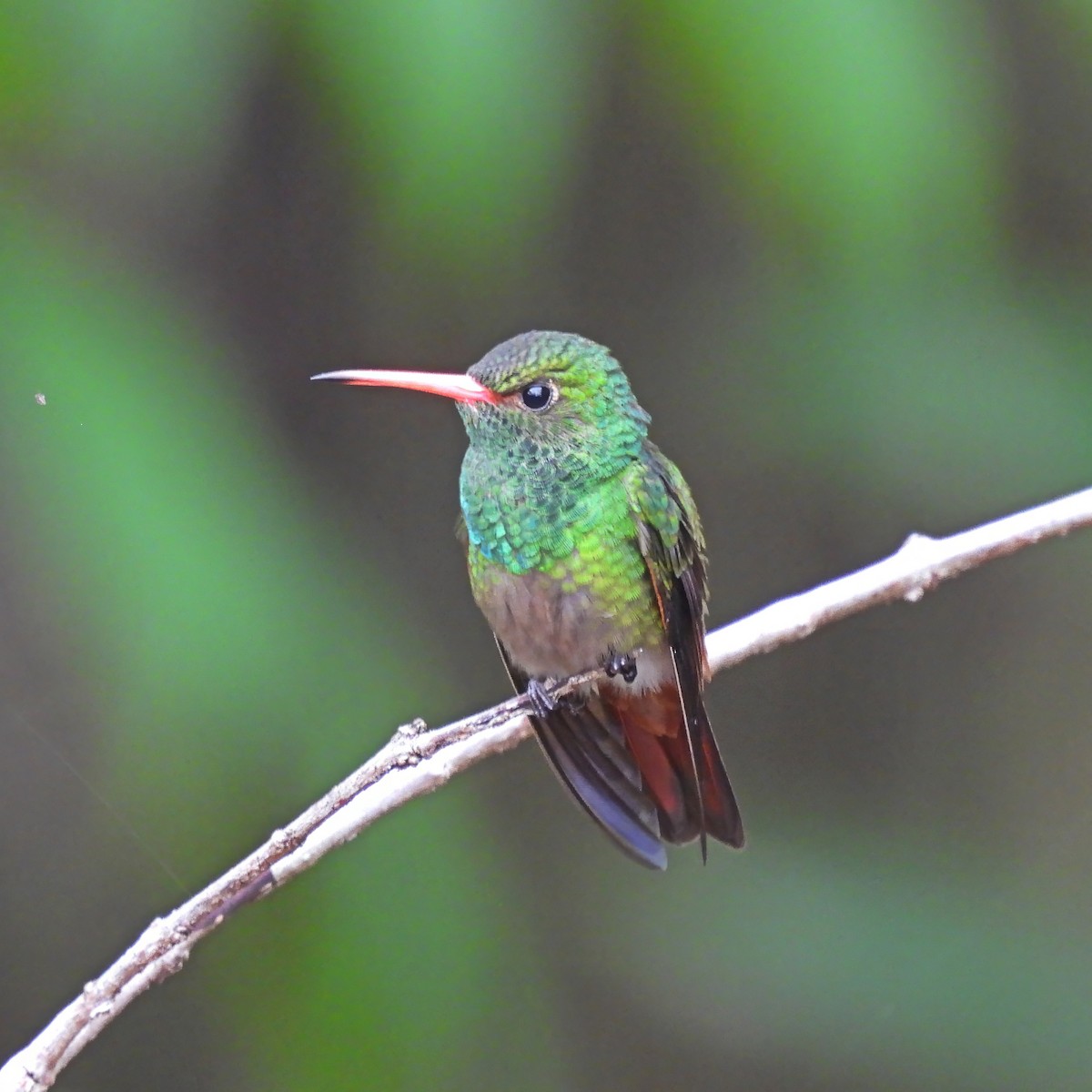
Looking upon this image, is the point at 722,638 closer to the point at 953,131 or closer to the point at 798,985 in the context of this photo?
the point at 798,985

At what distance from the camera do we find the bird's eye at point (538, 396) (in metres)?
0.97

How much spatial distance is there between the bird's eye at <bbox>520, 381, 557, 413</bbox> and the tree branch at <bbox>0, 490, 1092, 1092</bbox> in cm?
22

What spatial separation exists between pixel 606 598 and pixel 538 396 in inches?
8.3

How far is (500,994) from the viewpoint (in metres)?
1.25

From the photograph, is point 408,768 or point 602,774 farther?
point 602,774

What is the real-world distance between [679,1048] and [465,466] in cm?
58

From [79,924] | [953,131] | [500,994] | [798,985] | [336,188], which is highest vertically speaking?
[336,188]

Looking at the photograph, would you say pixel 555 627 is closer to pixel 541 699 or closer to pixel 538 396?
pixel 541 699

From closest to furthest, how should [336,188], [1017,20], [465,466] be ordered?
[465,466] → [336,188] → [1017,20]

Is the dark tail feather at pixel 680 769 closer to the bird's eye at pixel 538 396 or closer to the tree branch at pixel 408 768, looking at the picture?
the tree branch at pixel 408 768

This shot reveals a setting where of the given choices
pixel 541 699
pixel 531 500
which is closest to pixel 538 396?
pixel 531 500

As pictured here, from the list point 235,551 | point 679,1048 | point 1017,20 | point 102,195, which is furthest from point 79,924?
point 1017,20

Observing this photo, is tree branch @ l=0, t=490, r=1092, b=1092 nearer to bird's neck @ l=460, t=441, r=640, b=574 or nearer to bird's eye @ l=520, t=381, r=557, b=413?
bird's neck @ l=460, t=441, r=640, b=574

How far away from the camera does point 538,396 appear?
3.23 ft
